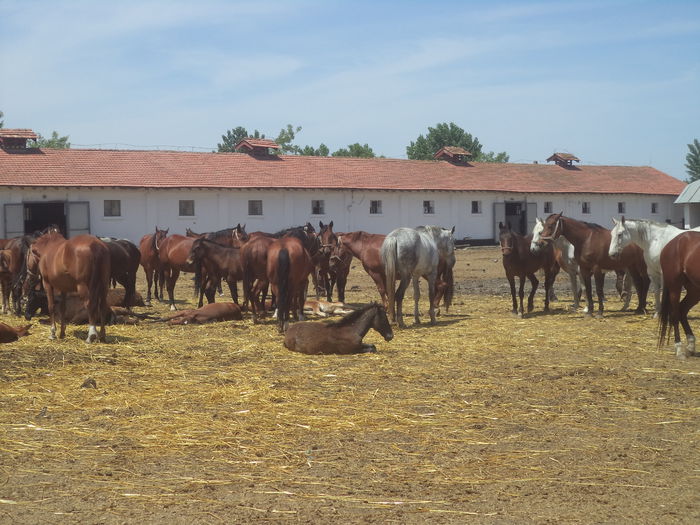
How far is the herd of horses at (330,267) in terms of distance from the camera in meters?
10.5

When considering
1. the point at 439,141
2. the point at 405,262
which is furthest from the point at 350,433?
the point at 439,141

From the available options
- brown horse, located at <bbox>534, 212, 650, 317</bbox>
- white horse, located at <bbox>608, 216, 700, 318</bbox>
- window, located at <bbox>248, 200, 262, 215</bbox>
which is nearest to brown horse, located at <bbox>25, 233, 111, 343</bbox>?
brown horse, located at <bbox>534, 212, 650, 317</bbox>

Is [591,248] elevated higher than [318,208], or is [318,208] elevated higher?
[318,208]

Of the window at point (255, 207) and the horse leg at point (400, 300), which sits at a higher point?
the window at point (255, 207)

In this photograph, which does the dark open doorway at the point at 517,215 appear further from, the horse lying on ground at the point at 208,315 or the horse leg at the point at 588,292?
the horse lying on ground at the point at 208,315

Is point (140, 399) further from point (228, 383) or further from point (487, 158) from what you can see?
point (487, 158)

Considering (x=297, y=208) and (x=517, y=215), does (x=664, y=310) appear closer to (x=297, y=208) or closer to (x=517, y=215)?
(x=297, y=208)

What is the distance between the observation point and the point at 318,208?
4078 cm

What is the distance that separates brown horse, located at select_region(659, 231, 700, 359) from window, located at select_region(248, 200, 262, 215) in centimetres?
3037

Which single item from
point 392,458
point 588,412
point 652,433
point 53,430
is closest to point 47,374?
point 53,430

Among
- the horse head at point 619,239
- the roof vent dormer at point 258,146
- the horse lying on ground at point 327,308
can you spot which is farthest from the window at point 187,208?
the horse head at point 619,239

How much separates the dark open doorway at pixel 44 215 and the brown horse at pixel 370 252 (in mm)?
23463

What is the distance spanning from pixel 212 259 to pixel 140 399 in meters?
7.64

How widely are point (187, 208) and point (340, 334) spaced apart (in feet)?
93.9
